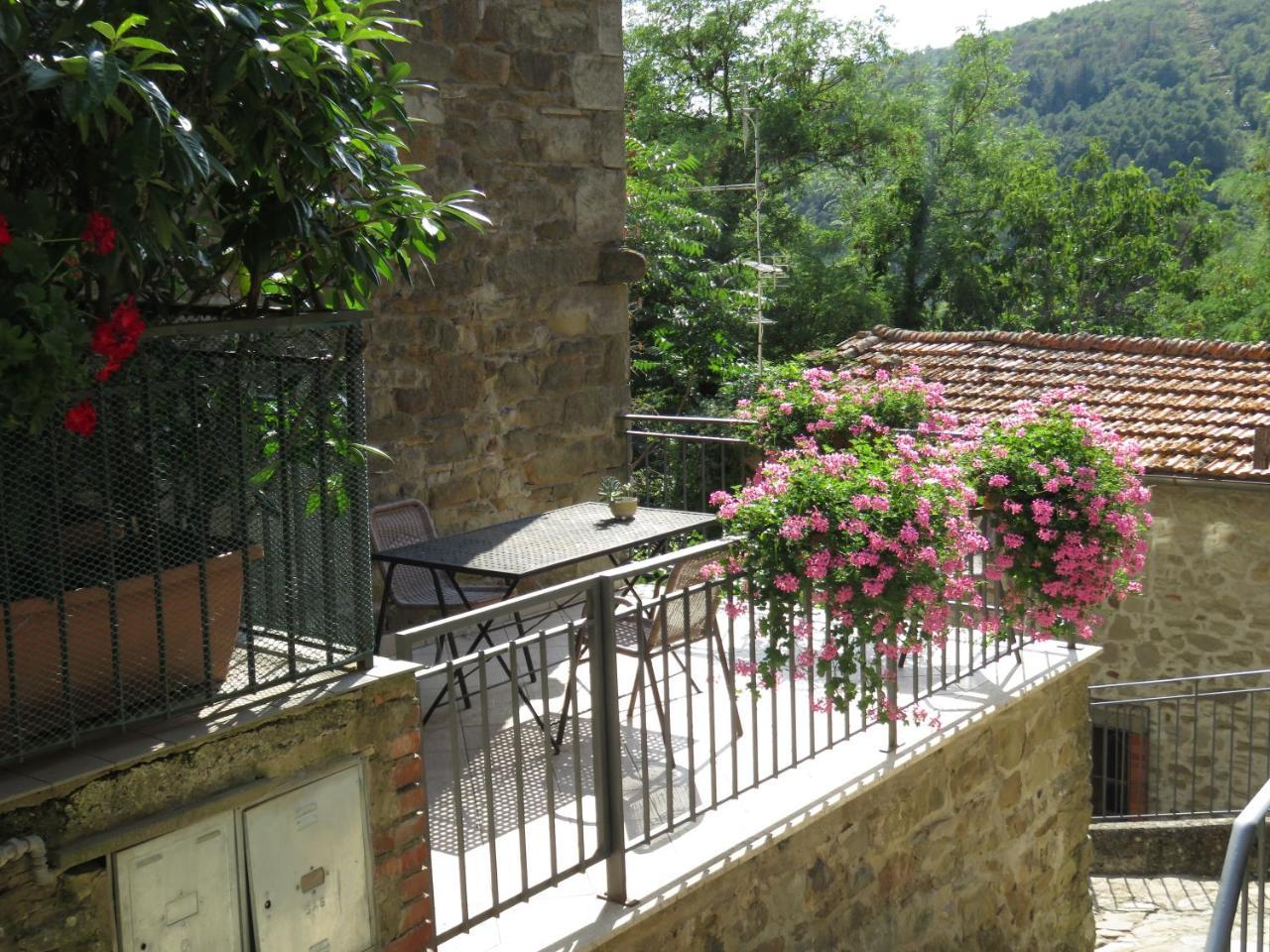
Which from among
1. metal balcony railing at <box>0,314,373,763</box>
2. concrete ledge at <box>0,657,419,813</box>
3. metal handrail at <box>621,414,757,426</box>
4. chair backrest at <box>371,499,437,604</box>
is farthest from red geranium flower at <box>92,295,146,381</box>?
metal handrail at <box>621,414,757,426</box>

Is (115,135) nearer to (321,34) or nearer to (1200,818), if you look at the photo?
(321,34)

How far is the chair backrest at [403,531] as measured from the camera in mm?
5055

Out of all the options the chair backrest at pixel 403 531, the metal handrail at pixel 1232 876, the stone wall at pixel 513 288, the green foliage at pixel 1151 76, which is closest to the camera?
the metal handrail at pixel 1232 876

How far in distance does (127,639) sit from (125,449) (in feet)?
1.16

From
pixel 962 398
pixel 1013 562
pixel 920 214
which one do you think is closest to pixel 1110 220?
pixel 920 214

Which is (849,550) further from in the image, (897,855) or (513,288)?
(513,288)

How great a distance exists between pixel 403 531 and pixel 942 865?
2331 millimetres

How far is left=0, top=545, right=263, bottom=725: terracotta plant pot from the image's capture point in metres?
2.39

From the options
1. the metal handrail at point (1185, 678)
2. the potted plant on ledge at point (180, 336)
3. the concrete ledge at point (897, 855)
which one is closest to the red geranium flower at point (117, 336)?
the potted plant on ledge at point (180, 336)

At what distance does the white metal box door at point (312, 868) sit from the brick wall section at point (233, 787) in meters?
0.04

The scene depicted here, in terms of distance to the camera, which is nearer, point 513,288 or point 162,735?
point 162,735

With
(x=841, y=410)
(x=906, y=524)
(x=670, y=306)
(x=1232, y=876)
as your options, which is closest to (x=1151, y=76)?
(x=670, y=306)

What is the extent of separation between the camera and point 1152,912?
7.61 m

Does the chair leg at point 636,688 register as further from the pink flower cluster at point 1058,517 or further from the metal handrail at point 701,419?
the metal handrail at point 701,419
